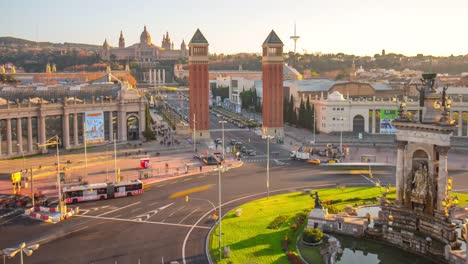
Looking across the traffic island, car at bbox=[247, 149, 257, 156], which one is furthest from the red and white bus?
car at bbox=[247, 149, 257, 156]

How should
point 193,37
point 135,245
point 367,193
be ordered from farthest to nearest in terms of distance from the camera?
1. point 193,37
2. point 367,193
3. point 135,245

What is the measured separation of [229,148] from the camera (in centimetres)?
9519

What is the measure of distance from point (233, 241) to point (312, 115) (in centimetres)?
7870

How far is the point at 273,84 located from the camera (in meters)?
114

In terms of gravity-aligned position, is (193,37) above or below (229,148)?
above

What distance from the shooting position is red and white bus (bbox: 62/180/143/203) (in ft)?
186

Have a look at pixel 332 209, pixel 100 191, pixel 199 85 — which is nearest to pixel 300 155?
pixel 332 209

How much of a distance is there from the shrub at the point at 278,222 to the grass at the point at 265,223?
33cm

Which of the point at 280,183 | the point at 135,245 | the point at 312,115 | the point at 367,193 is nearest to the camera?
the point at 135,245

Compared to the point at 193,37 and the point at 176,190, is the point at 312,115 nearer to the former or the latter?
the point at 193,37

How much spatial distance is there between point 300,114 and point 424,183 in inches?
3235

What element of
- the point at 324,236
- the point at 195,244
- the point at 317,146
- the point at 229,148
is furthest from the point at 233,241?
the point at 317,146

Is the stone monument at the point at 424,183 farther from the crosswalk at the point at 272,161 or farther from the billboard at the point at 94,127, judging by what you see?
the billboard at the point at 94,127

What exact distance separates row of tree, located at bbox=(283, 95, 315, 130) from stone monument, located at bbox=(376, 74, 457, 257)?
241ft
